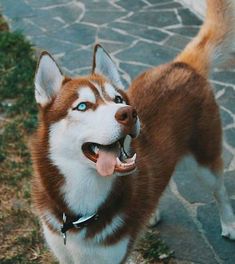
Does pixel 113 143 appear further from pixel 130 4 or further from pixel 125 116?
pixel 130 4

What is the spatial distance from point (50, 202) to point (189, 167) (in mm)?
1247

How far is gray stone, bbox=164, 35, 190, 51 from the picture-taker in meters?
7.11

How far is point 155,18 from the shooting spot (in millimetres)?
7934

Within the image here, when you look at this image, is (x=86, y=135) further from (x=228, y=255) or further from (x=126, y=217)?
(x=228, y=255)

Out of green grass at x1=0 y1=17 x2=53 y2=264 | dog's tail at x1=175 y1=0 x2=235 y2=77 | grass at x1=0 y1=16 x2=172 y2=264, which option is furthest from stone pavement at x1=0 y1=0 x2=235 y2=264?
A: dog's tail at x1=175 y1=0 x2=235 y2=77

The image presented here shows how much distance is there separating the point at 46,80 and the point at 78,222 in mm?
789

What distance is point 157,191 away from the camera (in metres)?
3.58

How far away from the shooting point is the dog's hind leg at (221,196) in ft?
13.1

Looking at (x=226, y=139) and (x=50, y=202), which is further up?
(x=50, y=202)

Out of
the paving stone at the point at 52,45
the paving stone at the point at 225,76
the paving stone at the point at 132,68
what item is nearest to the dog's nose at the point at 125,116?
the paving stone at the point at 225,76

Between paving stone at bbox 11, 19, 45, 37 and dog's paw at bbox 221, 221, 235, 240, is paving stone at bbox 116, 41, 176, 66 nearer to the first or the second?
paving stone at bbox 11, 19, 45, 37

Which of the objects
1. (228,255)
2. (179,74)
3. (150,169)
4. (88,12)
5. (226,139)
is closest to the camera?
(150,169)

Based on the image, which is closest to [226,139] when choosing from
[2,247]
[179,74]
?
[179,74]

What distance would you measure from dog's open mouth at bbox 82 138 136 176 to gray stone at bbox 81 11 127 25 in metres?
5.34
